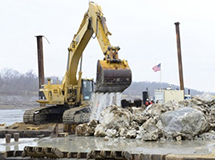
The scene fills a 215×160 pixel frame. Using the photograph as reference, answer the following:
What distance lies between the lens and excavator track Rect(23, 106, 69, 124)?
18.6 meters

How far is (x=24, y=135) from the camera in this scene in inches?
627

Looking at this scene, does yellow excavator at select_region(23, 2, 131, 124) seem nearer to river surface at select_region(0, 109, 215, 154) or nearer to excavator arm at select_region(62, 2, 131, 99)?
excavator arm at select_region(62, 2, 131, 99)

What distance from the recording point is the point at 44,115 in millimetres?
19594

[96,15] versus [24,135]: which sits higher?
[96,15]

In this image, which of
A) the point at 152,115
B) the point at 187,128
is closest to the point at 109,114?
the point at 152,115

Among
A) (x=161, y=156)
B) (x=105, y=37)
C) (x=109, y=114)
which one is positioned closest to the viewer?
(x=161, y=156)

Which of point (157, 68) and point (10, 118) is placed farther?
point (10, 118)

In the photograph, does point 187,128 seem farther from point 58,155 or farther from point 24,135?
point 24,135

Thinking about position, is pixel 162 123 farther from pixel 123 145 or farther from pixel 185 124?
pixel 123 145

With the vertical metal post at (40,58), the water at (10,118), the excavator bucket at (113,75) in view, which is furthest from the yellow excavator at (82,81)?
the water at (10,118)

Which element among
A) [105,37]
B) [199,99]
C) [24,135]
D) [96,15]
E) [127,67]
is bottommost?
[24,135]

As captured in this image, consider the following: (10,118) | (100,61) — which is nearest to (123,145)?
(100,61)

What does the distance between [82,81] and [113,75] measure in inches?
229

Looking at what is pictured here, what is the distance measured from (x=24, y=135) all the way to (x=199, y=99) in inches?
278
